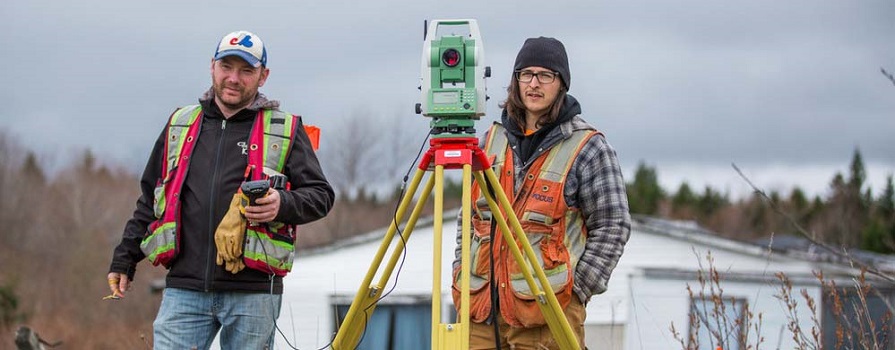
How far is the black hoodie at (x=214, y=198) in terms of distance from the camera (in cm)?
457

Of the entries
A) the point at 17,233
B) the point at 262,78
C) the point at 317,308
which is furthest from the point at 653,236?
the point at 17,233

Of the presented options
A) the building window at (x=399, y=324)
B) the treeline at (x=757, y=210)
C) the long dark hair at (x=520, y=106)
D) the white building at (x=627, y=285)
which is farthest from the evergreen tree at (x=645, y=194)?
the long dark hair at (x=520, y=106)

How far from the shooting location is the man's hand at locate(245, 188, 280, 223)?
4418 millimetres

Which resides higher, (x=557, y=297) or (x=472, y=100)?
(x=472, y=100)

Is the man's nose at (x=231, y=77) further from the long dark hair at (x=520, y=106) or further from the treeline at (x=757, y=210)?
the treeline at (x=757, y=210)

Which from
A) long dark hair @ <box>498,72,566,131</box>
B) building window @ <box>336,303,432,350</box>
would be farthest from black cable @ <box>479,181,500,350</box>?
building window @ <box>336,303,432,350</box>

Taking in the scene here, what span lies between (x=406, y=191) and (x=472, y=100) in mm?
402

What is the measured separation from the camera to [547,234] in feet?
14.9

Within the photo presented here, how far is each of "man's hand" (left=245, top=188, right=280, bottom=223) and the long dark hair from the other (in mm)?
991

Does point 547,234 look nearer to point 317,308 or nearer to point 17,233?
point 317,308

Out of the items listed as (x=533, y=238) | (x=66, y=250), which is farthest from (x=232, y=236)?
(x=66, y=250)

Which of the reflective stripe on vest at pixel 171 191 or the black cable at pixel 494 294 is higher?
the reflective stripe on vest at pixel 171 191

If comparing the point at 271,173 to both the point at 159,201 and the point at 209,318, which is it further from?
the point at 209,318

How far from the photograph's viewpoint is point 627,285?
17.6 meters
